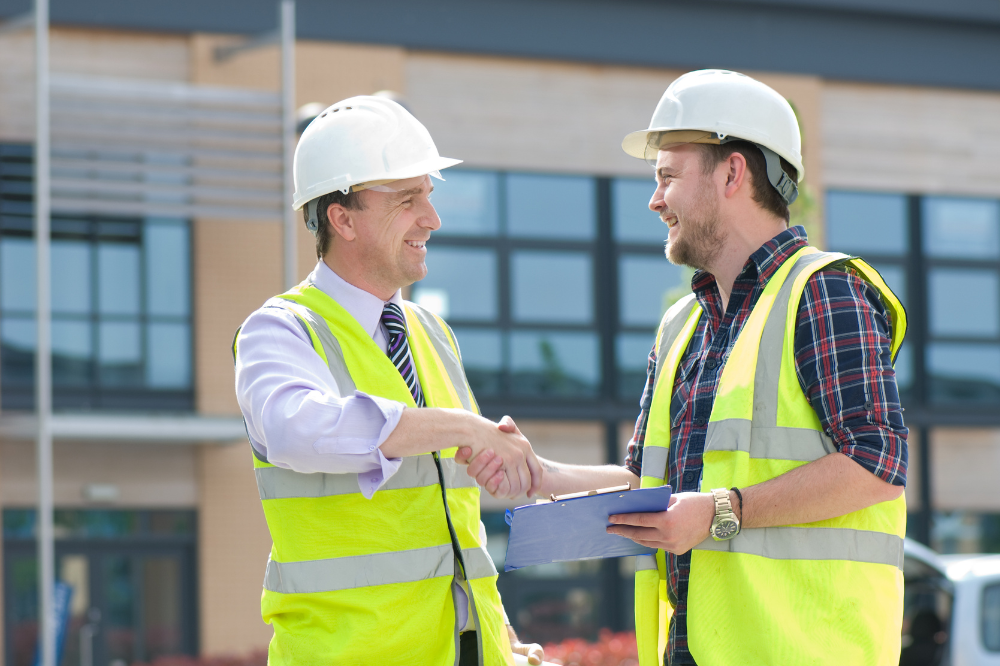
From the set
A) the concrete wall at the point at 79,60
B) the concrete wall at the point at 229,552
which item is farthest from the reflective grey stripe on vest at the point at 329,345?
the concrete wall at the point at 79,60

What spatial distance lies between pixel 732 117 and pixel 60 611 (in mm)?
10960

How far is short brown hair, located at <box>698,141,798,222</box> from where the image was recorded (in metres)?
3.28

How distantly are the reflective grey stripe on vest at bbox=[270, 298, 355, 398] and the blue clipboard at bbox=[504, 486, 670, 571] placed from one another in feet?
1.70

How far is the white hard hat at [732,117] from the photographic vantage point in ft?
10.6

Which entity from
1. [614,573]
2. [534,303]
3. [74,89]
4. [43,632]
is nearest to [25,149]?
[74,89]

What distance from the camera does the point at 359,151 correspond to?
329 cm

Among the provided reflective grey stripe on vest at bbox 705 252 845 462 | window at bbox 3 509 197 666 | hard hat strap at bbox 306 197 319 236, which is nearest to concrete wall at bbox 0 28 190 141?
window at bbox 3 509 197 666

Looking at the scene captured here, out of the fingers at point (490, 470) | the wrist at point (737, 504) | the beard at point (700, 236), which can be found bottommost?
the wrist at point (737, 504)

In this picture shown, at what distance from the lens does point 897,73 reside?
17188 mm

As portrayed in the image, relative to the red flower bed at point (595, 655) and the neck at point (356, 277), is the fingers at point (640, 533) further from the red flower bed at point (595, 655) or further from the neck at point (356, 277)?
the red flower bed at point (595, 655)

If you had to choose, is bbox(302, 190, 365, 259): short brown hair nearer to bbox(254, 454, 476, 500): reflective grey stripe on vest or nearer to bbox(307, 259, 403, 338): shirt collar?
bbox(307, 259, 403, 338): shirt collar

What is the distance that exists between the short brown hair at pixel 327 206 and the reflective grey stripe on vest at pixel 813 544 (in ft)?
4.26

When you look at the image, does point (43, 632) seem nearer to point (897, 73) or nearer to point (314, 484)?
point (314, 484)

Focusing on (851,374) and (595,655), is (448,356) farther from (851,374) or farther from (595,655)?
(595,655)
